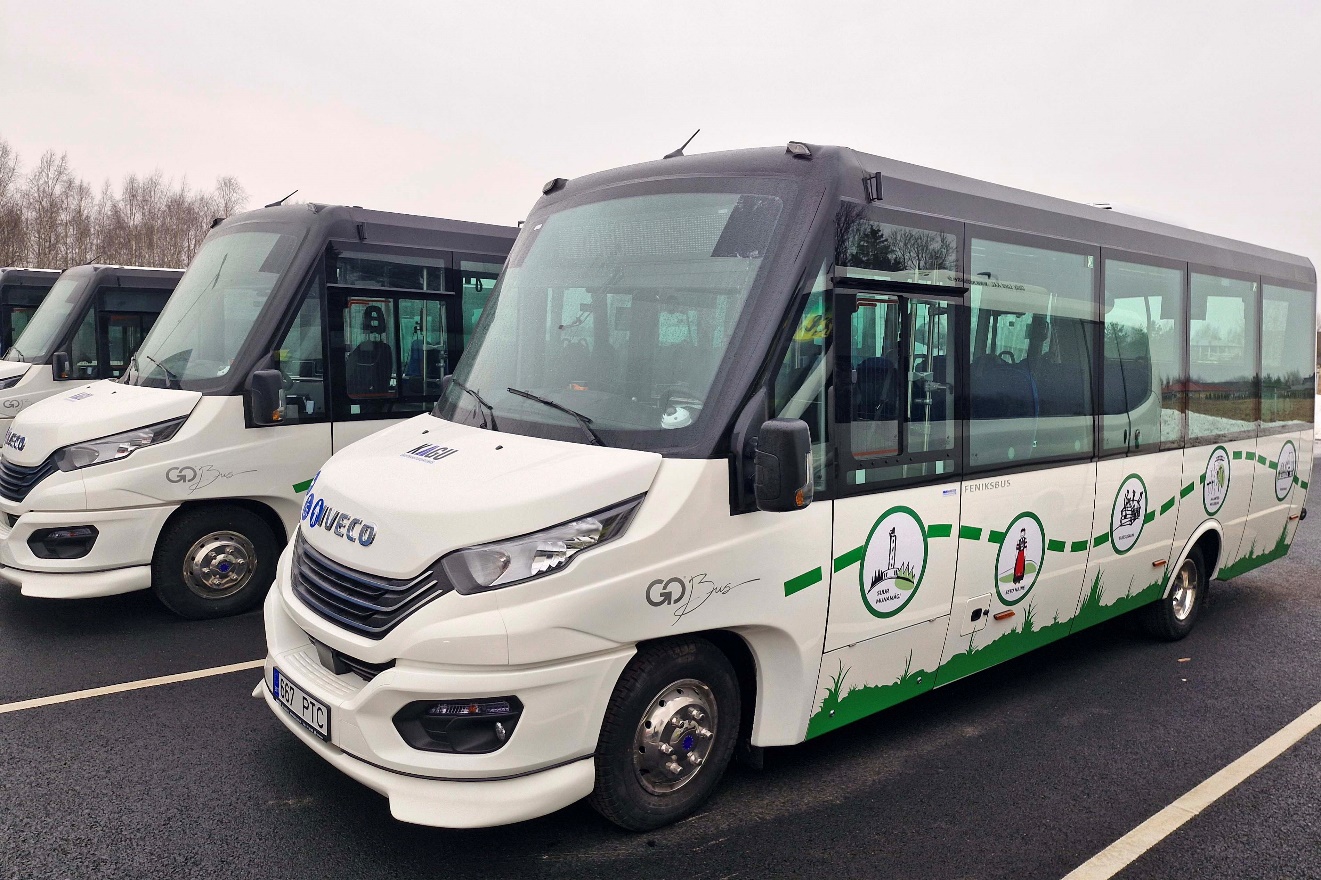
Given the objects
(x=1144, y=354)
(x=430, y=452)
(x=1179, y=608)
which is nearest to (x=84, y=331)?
(x=430, y=452)

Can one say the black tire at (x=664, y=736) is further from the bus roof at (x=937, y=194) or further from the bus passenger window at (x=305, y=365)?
the bus passenger window at (x=305, y=365)

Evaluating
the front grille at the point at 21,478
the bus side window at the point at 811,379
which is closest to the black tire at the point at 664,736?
the bus side window at the point at 811,379

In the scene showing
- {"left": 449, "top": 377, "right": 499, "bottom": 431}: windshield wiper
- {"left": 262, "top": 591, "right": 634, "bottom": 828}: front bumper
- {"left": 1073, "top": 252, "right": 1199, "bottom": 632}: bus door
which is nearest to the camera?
{"left": 262, "top": 591, "right": 634, "bottom": 828}: front bumper

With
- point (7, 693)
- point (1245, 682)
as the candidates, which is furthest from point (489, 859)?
point (1245, 682)

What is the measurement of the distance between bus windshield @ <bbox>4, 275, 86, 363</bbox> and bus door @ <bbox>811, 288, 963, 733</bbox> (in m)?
12.1

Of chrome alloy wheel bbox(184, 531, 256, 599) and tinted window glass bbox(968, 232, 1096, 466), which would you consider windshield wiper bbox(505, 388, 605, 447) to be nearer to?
tinted window glass bbox(968, 232, 1096, 466)

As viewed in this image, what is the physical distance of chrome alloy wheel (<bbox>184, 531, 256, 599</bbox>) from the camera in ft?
21.9

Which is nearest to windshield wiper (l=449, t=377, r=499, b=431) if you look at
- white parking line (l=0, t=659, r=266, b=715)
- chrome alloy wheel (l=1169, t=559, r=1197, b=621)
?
white parking line (l=0, t=659, r=266, b=715)

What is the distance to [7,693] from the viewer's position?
525 centimetres

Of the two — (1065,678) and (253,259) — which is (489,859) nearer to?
(1065,678)

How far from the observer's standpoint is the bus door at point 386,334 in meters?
7.38

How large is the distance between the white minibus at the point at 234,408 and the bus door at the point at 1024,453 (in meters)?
4.57

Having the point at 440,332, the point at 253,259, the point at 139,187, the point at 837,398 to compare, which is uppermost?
the point at 139,187

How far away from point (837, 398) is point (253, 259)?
507 cm
